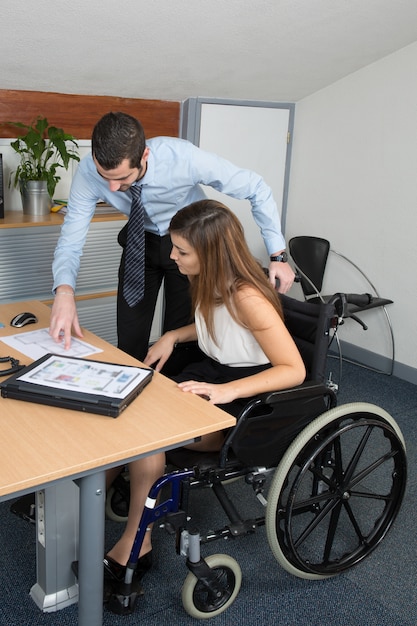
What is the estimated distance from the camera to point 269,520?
1.87 m

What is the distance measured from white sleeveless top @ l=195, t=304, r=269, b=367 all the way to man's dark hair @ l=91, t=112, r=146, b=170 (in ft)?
1.70

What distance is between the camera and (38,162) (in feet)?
11.7

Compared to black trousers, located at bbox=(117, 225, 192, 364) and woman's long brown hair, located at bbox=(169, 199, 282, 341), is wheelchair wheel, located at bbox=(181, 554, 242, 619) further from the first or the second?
black trousers, located at bbox=(117, 225, 192, 364)

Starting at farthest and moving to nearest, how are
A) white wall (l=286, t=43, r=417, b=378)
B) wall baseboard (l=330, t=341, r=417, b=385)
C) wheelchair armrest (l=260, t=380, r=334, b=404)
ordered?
wall baseboard (l=330, t=341, r=417, b=385) < white wall (l=286, t=43, r=417, b=378) < wheelchair armrest (l=260, t=380, r=334, b=404)

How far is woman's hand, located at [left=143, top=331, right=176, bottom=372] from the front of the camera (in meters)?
2.26

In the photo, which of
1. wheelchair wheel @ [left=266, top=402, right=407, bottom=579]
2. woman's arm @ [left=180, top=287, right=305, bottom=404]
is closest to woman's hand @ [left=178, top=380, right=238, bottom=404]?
woman's arm @ [left=180, top=287, right=305, bottom=404]

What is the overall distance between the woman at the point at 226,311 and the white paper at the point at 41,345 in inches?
14.7

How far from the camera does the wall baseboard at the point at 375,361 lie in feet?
13.0

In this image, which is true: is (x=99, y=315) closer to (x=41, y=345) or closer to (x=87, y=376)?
(x=41, y=345)

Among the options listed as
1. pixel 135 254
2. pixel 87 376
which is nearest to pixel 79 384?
pixel 87 376

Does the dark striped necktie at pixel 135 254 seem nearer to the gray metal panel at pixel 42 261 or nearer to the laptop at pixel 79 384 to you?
the laptop at pixel 79 384

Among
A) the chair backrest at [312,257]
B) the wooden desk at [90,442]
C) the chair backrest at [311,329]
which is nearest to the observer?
the wooden desk at [90,442]

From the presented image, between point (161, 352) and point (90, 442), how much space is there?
2.52ft

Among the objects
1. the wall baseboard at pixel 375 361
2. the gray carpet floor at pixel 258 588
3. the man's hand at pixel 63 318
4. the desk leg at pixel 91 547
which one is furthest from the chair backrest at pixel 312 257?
the desk leg at pixel 91 547
